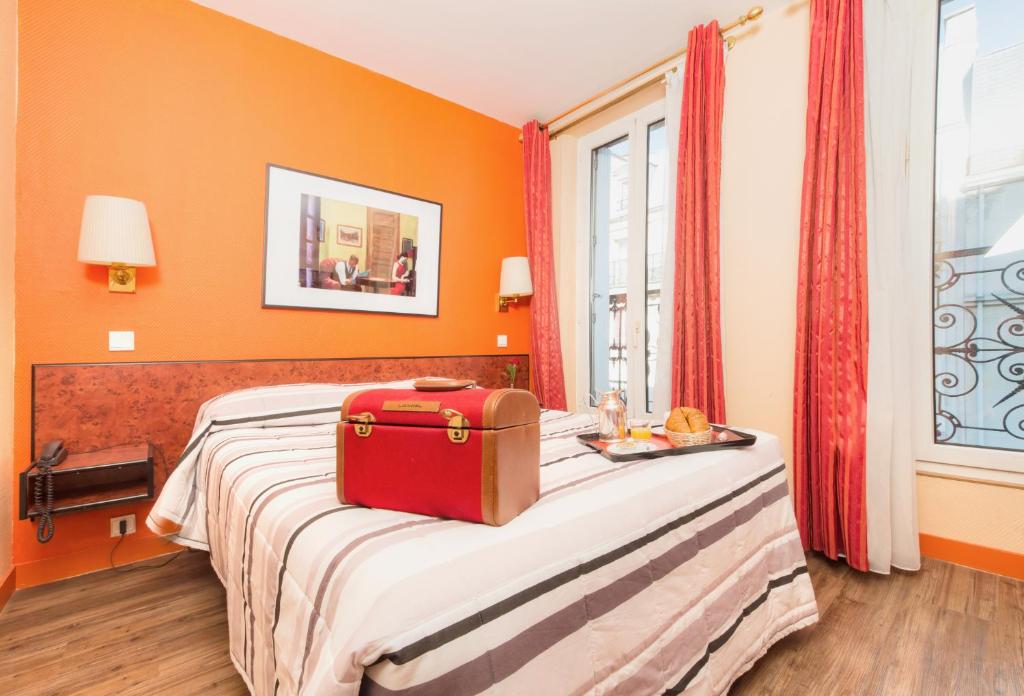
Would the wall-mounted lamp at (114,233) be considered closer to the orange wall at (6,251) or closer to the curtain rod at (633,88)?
the orange wall at (6,251)

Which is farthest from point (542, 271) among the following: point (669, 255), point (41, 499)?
point (41, 499)

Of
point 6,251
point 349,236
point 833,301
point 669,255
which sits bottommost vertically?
point 833,301

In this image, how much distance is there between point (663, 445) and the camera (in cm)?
154

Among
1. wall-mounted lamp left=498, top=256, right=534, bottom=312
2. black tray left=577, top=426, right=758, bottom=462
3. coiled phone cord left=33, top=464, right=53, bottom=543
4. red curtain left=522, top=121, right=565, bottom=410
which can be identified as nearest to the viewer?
black tray left=577, top=426, right=758, bottom=462

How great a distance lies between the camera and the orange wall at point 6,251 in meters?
1.89

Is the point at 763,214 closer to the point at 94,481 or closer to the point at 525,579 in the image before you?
the point at 525,579

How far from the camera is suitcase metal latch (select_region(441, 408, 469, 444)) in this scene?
2.88 feet

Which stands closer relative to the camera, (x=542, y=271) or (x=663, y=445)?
(x=663, y=445)

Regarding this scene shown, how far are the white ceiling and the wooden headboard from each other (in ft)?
6.62

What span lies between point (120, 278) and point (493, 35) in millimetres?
2501

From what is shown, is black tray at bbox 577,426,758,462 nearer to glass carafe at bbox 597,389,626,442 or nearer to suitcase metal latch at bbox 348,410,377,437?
glass carafe at bbox 597,389,626,442

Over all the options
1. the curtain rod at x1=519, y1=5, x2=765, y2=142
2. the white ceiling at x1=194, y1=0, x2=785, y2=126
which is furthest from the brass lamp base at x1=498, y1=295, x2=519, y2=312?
the white ceiling at x1=194, y1=0, x2=785, y2=126

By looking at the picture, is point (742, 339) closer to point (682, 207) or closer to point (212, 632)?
point (682, 207)

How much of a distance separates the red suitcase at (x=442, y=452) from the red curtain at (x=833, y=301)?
6.40ft
